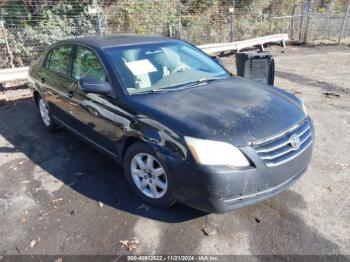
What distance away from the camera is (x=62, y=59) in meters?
4.81

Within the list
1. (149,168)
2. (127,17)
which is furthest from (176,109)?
(127,17)

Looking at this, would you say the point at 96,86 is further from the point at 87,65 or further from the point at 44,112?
the point at 44,112

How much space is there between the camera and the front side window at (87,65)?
386 cm

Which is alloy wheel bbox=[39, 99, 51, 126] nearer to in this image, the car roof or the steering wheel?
the car roof

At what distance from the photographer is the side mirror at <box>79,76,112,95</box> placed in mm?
3566

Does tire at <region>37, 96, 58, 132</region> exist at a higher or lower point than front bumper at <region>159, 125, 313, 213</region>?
lower

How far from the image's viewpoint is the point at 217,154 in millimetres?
2791

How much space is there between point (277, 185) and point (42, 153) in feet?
11.4

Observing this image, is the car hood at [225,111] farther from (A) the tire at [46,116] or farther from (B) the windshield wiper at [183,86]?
(A) the tire at [46,116]

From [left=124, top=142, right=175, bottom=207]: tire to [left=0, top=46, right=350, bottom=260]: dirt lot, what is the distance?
0.46 feet

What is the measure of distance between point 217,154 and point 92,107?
1829 millimetres

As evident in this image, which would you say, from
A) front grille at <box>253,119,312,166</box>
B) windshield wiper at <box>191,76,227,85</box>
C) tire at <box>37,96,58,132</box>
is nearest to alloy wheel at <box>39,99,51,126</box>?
tire at <box>37,96,58,132</box>

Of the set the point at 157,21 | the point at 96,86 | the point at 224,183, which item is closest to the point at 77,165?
the point at 96,86

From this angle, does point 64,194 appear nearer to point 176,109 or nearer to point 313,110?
point 176,109
